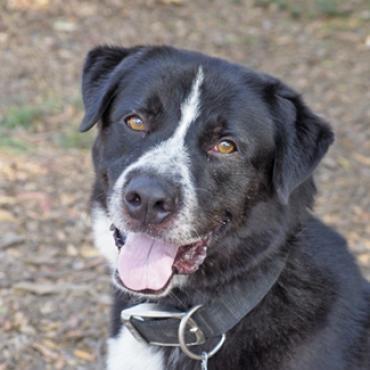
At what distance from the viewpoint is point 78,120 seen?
22.6ft

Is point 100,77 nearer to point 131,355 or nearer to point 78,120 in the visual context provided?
point 131,355

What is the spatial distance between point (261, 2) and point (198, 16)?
989mm

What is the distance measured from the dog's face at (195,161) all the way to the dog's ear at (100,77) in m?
0.03

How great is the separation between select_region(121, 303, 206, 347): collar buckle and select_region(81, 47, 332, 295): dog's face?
134 millimetres

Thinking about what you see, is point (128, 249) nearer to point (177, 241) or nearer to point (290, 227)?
point (177, 241)

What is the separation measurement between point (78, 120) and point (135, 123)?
366 cm

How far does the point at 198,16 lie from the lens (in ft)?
31.6

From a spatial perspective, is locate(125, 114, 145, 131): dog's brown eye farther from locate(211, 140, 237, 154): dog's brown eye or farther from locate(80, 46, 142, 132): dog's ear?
locate(211, 140, 237, 154): dog's brown eye

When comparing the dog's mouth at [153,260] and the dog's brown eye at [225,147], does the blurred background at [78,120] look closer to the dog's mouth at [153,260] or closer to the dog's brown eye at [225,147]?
the dog's mouth at [153,260]

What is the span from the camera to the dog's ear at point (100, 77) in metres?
3.42

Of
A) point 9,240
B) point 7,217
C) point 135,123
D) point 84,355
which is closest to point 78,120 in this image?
point 7,217

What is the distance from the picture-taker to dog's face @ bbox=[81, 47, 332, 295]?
3080 millimetres

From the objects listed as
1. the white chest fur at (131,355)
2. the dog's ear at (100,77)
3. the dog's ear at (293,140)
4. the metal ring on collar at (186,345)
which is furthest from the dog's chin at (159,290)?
the dog's ear at (100,77)

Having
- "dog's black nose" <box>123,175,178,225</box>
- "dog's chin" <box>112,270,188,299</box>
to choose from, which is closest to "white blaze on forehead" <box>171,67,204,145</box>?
"dog's black nose" <box>123,175,178,225</box>
